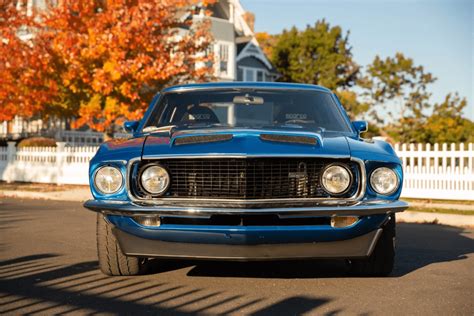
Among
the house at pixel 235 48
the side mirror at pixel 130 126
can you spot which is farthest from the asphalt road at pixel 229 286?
the house at pixel 235 48

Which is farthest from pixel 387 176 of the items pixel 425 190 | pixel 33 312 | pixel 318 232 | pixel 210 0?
pixel 210 0

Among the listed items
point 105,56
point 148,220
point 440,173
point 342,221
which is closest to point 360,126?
point 342,221

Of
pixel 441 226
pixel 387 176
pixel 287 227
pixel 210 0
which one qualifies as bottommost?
pixel 441 226

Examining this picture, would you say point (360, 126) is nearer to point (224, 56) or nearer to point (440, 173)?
point (440, 173)

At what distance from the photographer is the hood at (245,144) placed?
16.2 feet

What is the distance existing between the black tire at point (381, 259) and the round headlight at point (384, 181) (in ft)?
0.81

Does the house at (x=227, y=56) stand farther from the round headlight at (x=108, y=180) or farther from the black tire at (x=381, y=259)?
the black tire at (x=381, y=259)

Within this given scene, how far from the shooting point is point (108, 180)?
516 cm

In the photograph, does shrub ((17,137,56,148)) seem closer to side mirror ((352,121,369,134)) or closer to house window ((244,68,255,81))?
house window ((244,68,255,81))

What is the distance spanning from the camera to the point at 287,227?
4852 millimetres

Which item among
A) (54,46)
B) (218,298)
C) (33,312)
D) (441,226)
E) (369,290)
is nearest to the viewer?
(33,312)

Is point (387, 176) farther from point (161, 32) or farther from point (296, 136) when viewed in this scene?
point (161, 32)

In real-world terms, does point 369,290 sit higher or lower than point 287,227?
lower

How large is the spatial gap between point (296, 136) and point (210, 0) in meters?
19.5
